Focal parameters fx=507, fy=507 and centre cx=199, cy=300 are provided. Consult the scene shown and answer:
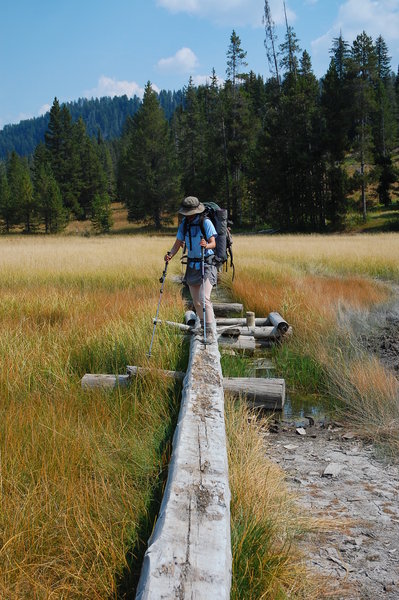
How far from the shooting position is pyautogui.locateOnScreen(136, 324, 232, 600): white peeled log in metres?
2.19

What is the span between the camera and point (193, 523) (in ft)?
8.60

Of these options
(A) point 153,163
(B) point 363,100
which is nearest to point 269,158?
(B) point 363,100

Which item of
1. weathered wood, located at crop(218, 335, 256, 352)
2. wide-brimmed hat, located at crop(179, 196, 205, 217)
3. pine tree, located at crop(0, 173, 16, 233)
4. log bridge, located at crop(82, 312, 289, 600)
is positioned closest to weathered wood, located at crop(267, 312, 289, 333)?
weathered wood, located at crop(218, 335, 256, 352)

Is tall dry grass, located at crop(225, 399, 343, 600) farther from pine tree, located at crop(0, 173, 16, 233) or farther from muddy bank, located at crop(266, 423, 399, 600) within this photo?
pine tree, located at crop(0, 173, 16, 233)

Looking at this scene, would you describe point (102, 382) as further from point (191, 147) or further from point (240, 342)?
point (191, 147)

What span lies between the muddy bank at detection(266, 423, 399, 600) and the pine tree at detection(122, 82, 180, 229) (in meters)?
45.5

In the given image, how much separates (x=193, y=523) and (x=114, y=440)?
140 cm

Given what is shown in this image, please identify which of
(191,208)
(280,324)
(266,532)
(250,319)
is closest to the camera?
(266,532)

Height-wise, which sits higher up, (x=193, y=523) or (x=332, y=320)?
(x=193, y=523)

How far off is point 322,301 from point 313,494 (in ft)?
20.7

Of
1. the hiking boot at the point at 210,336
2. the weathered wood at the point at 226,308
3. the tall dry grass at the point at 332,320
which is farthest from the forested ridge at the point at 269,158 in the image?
the hiking boot at the point at 210,336

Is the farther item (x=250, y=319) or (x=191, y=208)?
(x=250, y=319)

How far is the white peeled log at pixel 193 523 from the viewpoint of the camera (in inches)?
86.3

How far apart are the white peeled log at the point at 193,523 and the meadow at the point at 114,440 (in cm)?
23
